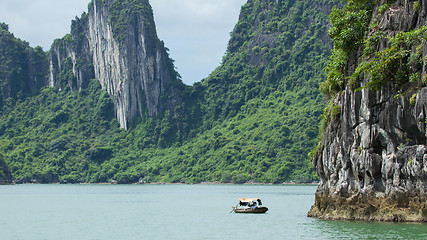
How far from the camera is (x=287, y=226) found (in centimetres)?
3512

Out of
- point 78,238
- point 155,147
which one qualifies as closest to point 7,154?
point 155,147

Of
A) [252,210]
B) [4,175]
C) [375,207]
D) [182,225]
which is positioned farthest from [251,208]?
[4,175]

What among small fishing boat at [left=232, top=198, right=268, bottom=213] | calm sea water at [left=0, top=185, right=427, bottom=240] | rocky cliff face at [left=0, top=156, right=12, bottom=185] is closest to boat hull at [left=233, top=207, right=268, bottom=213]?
small fishing boat at [left=232, top=198, right=268, bottom=213]

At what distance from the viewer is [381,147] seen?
3178cm

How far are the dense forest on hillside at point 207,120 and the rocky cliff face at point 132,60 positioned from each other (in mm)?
3452

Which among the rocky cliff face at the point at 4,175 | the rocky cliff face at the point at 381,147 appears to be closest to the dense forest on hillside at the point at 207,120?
the rocky cliff face at the point at 4,175

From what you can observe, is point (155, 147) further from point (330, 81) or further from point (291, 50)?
point (330, 81)

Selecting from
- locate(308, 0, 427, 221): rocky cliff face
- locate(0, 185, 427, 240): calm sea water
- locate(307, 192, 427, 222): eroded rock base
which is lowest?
locate(0, 185, 427, 240): calm sea water

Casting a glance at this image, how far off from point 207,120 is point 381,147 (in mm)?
109790

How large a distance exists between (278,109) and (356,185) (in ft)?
306

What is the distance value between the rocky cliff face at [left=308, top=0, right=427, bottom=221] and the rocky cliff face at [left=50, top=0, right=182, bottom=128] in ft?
360

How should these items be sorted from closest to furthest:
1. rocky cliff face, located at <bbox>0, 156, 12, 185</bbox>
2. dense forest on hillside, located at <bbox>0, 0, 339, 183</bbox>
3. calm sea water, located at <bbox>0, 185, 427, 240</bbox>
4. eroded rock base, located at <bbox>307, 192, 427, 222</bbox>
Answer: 1. eroded rock base, located at <bbox>307, 192, 427, 222</bbox>
2. calm sea water, located at <bbox>0, 185, 427, 240</bbox>
3. rocky cliff face, located at <bbox>0, 156, 12, 185</bbox>
4. dense forest on hillside, located at <bbox>0, 0, 339, 183</bbox>

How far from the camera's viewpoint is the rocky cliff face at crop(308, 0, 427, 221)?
1168 inches

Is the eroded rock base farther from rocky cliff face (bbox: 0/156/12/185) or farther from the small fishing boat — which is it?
rocky cliff face (bbox: 0/156/12/185)
